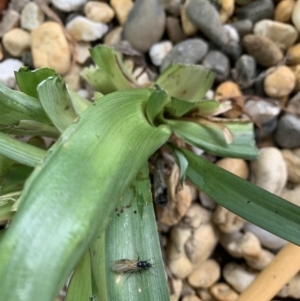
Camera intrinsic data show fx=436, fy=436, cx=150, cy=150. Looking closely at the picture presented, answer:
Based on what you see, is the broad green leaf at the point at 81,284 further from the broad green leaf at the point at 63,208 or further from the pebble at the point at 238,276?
the pebble at the point at 238,276

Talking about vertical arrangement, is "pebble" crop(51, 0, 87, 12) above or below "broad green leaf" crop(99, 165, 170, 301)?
above

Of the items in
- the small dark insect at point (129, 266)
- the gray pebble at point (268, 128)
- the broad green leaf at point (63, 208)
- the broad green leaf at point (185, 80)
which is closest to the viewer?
the broad green leaf at point (63, 208)

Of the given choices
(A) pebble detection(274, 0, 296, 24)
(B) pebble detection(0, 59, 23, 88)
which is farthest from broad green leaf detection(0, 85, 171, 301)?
(A) pebble detection(274, 0, 296, 24)

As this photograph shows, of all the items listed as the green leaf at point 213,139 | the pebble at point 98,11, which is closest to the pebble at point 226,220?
the green leaf at point 213,139

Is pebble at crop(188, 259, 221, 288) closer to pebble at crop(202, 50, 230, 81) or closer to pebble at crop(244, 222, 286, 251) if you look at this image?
pebble at crop(244, 222, 286, 251)

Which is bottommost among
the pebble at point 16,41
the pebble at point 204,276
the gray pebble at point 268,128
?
the pebble at point 204,276
